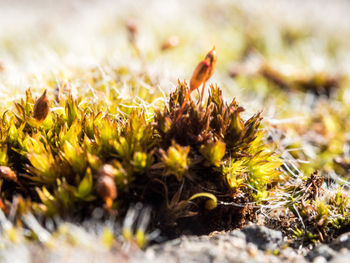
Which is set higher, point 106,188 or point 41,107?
point 41,107

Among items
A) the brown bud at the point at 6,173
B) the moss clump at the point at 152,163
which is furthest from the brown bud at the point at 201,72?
the brown bud at the point at 6,173

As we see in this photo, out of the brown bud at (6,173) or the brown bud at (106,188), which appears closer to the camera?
the brown bud at (106,188)

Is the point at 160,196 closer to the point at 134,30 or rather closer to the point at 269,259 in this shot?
the point at 269,259

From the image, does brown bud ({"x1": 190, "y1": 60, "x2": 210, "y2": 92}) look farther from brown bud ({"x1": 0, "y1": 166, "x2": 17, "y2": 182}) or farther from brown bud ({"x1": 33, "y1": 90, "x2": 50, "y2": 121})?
brown bud ({"x1": 0, "y1": 166, "x2": 17, "y2": 182})

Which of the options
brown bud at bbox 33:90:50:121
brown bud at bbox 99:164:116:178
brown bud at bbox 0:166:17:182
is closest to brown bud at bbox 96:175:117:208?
brown bud at bbox 99:164:116:178

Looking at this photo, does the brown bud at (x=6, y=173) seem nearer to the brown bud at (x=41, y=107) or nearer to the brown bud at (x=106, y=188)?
the brown bud at (x=41, y=107)

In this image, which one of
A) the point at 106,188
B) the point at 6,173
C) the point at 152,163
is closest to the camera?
the point at 106,188

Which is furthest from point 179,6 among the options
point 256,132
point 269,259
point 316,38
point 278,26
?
point 269,259

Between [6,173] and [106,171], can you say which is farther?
[6,173]

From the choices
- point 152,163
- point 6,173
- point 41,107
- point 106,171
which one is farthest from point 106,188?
point 41,107

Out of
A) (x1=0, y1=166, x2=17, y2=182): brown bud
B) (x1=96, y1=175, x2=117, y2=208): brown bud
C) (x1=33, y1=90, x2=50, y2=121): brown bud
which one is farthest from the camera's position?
(x1=33, y1=90, x2=50, y2=121): brown bud

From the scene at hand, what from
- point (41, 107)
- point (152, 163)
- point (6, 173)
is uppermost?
point (41, 107)

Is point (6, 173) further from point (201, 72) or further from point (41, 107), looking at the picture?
point (201, 72)
